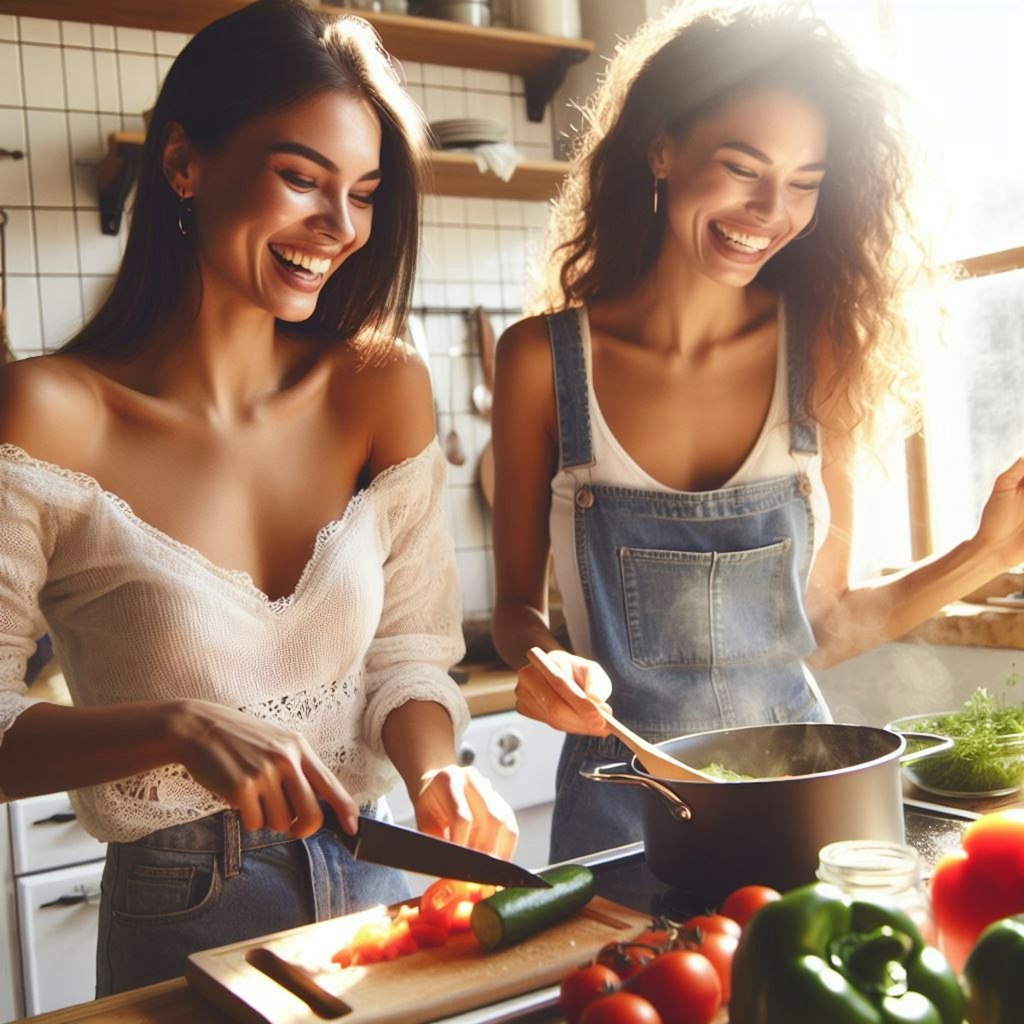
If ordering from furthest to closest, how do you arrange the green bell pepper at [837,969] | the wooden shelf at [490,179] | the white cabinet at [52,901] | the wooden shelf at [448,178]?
the wooden shelf at [490,179] → the wooden shelf at [448,178] → the white cabinet at [52,901] → the green bell pepper at [837,969]

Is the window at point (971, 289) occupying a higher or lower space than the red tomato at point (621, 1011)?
higher

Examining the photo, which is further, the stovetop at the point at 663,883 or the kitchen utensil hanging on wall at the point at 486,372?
the kitchen utensil hanging on wall at the point at 486,372

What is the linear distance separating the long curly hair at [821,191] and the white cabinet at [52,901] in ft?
4.19

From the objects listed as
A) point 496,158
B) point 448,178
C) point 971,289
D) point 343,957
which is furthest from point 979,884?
point 448,178

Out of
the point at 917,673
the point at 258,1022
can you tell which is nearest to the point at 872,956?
the point at 258,1022

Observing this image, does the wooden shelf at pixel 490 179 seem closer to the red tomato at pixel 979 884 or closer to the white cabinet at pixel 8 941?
the white cabinet at pixel 8 941

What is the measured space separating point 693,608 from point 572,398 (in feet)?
0.91

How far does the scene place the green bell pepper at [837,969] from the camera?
0.63 metres

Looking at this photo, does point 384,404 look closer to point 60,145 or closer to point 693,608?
point 693,608

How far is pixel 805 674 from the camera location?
1452mm

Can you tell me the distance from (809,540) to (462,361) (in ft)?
5.40

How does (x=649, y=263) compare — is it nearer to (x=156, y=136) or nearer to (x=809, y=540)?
(x=809, y=540)

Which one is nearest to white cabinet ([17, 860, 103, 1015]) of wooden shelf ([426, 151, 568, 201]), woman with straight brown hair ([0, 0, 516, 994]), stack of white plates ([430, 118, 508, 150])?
woman with straight brown hair ([0, 0, 516, 994])

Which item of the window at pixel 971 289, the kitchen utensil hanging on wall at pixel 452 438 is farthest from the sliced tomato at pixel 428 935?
the kitchen utensil hanging on wall at pixel 452 438
